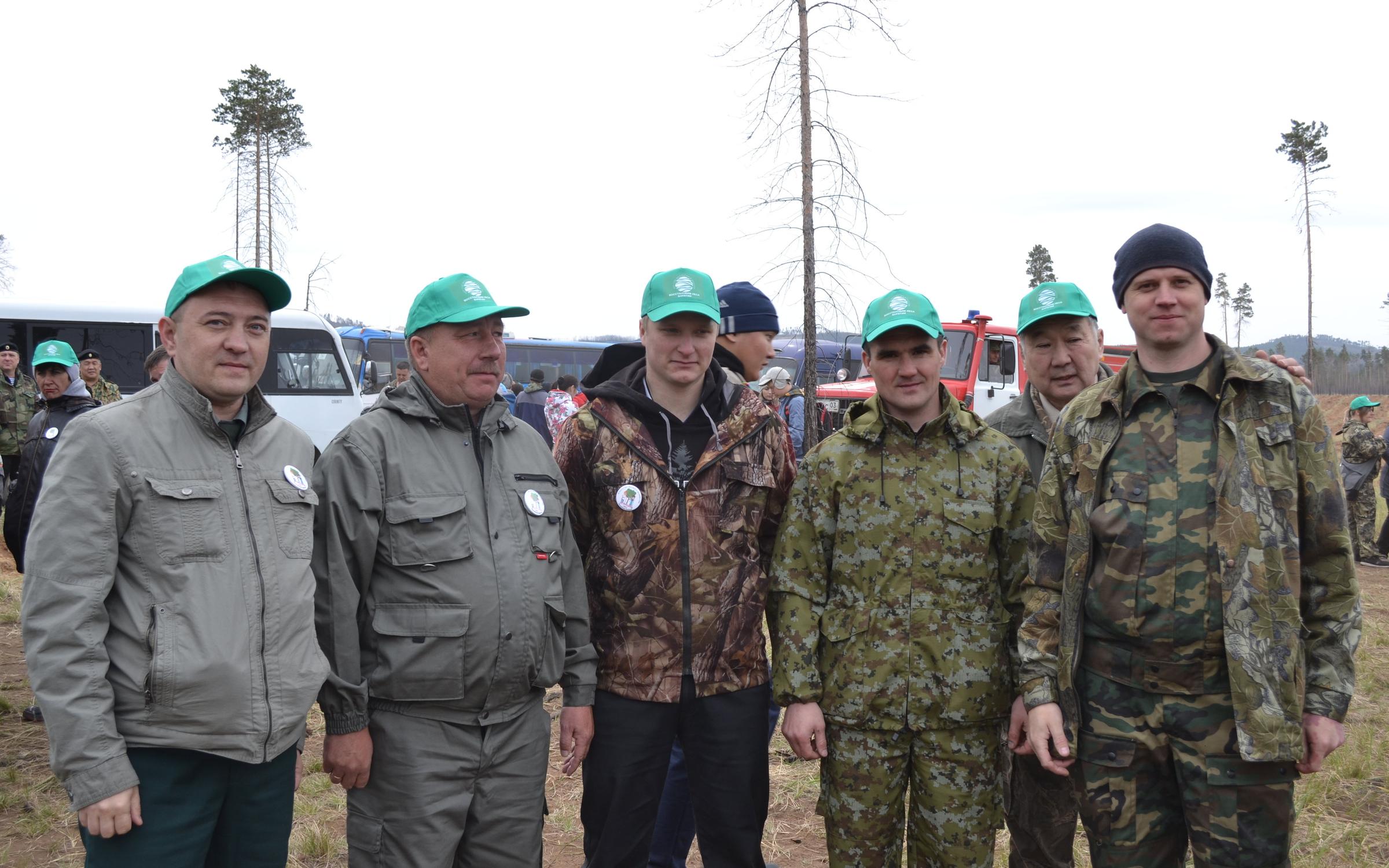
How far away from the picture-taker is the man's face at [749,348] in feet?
11.7

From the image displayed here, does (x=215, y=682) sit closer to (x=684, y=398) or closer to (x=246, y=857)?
(x=246, y=857)

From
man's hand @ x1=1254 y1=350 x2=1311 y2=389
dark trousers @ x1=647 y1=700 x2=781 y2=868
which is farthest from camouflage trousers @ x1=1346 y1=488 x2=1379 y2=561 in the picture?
dark trousers @ x1=647 y1=700 x2=781 y2=868

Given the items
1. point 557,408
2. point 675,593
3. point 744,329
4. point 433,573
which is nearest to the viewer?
point 433,573

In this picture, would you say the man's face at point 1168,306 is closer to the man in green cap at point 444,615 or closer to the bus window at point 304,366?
the man in green cap at point 444,615

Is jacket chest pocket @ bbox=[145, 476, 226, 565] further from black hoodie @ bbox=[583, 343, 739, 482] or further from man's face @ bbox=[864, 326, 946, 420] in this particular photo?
man's face @ bbox=[864, 326, 946, 420]

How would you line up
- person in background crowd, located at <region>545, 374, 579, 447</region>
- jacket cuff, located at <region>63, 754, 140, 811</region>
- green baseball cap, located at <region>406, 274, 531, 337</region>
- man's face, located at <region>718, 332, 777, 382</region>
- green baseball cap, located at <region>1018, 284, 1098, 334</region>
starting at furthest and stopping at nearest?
person in background crowd, located at <region>545, 374, 579, 447</region>
man's face, located at <region>718, 332, 777, 382</region>
green baseball cap, located at <region>1018, 284, 1098, 334</region>
green baseball cap, located at <region>406, 274, 531, 337</region>
jacket cuff, located at <region>63, 754, 140, 811</region>

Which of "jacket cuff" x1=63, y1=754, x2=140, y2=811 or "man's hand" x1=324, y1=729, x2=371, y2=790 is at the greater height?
"jacket cuff" x1=63, y1=754, x2=140, y2=811

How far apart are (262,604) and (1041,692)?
1902 mm

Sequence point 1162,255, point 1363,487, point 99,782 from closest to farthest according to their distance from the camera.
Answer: point 99,782 → point 1162,255 → point 1363,487

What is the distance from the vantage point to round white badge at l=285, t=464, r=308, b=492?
2.18 metres

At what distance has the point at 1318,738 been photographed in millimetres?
2014

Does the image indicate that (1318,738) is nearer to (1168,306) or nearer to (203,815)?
(1168,306)

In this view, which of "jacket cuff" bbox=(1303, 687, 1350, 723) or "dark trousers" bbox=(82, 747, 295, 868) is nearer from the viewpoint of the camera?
"dark trousers" bbox=(82, 747, 295, 868)

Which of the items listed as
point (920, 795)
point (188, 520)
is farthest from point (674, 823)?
point (188, 520)
